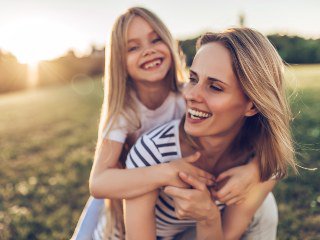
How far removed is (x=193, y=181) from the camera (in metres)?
2.82

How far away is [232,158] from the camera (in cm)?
329

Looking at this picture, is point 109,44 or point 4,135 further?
point 4,135

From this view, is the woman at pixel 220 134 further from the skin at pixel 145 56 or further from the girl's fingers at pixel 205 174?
the skin at pixel 145 56

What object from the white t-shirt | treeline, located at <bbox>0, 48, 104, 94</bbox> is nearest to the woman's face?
the white t-shirt

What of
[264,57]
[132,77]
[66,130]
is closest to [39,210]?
[132,77]

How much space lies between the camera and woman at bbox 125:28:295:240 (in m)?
2.71

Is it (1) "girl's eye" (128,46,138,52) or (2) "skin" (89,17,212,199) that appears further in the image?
(1) "girl's eye" (128,46,138,52)

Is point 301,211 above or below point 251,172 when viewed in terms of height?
below

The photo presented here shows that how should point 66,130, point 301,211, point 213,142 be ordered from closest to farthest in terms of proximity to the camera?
1. point 213,142
2. point 301,211
3. point 66,130

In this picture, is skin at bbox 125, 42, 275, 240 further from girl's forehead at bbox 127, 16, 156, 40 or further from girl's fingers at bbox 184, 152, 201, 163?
girl's forehead at bbox 127, 16, 156, 40

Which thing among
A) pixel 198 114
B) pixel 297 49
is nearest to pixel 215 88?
pixel 198 114

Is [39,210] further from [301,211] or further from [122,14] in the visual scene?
[301,211]

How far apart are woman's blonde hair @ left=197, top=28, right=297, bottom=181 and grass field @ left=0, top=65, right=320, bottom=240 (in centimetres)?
29

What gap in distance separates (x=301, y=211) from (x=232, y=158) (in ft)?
6.78
